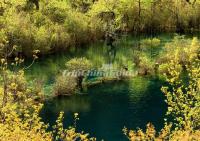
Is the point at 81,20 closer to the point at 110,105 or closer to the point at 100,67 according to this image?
the point at 100,67

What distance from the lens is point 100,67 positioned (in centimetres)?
5866

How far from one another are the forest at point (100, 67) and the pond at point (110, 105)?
0.09 metres

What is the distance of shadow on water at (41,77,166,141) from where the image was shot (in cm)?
4166

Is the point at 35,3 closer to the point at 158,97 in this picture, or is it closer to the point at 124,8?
the point at 124,8

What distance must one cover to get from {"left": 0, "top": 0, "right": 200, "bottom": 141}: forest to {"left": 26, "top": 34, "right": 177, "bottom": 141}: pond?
9cm

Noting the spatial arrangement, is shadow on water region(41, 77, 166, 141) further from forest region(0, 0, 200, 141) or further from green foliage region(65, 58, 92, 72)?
green foliage region(65, 58, 92, 72)

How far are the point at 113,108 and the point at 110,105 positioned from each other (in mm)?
721

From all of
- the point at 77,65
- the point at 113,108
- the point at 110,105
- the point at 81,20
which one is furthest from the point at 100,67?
the point at 81,20

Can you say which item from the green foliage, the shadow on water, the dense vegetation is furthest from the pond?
the dense vegetation

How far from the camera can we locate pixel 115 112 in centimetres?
4481

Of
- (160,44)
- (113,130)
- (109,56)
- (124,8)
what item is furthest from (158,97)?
(124,8)

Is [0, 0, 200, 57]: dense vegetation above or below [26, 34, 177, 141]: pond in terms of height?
above

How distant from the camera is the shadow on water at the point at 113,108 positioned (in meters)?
41.7

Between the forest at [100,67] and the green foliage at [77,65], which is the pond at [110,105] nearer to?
the forest at [100,67]
